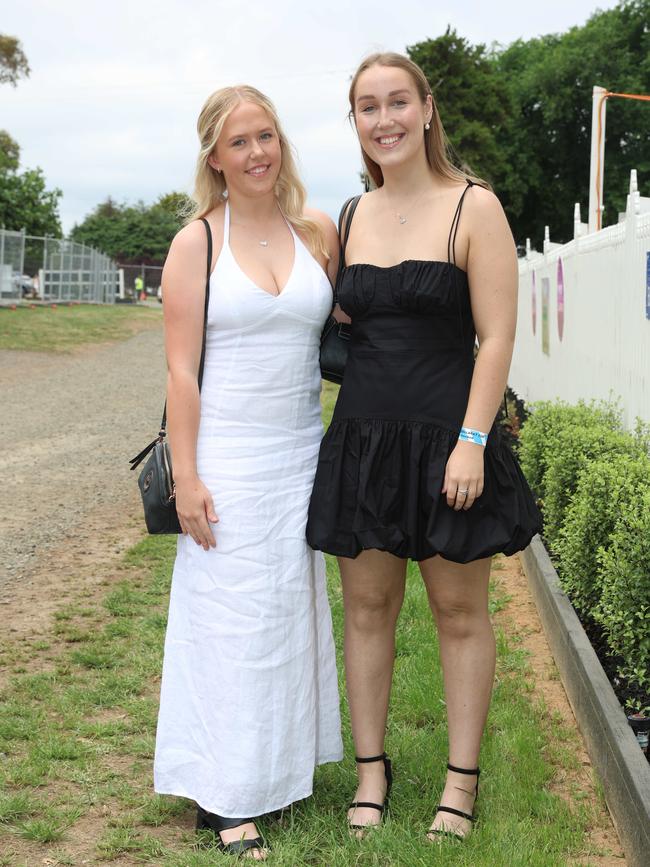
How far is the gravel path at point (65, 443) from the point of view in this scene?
26.7ft

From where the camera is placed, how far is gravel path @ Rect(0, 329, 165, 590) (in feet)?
26.7

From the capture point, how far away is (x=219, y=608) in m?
3.36

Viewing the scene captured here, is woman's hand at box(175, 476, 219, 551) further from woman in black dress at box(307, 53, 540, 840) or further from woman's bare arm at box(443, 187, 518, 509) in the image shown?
woman's bare arm at box(443, 187, 518, 509)

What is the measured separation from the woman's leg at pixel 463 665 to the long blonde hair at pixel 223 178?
1075mm

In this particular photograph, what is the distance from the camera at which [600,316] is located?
8383 mm

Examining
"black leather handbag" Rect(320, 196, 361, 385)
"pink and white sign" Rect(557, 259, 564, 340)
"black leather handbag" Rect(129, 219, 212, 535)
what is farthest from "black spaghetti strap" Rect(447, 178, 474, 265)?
"pink and white sign" Rect(557, 259, 564, 340)

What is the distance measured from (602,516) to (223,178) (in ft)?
8.30

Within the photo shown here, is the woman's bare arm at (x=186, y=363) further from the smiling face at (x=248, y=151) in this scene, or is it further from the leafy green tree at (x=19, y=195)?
the leafy green tree at (x=19, y=195)

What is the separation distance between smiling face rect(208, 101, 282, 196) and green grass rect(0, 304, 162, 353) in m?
21.2

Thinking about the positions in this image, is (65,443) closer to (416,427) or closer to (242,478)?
(242,478)

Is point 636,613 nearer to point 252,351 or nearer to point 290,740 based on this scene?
point 290,740

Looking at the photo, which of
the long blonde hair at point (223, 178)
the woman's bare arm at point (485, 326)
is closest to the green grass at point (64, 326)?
the long blonde hair at point (223, 178)

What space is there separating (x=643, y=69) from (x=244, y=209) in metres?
48.5

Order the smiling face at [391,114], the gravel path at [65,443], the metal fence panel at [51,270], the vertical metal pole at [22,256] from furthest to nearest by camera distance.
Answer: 1. the vertical metal pole at [22,256]
2. the metal fence panel at [51,270]
3. the gravel path at [65,443]
4. the smiling face at [391,114]
